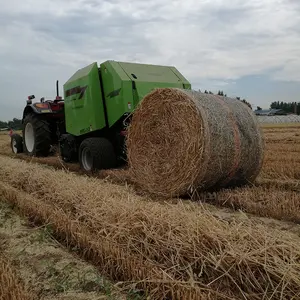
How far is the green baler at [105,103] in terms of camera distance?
23.1ft

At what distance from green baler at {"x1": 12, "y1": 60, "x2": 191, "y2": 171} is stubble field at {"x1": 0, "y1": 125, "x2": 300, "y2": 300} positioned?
2410mm

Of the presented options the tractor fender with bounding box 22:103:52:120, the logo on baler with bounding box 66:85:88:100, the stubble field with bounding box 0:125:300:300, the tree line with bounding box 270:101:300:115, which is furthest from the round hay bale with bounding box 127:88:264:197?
the tree line with bounding box 270:101:300:115

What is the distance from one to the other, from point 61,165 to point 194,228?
239 inches

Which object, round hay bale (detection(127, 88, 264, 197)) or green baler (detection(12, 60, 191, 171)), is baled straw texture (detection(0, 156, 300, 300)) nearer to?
round hay bale (detection(127, 88, 264, 197))

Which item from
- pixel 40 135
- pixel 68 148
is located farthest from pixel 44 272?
pixel 40 135

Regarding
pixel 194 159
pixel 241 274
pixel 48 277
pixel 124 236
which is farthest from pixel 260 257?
pixel 194 159

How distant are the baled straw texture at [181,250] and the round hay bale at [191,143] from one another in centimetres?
103

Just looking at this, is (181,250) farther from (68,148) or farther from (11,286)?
(68,148)

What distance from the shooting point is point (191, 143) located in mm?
5008

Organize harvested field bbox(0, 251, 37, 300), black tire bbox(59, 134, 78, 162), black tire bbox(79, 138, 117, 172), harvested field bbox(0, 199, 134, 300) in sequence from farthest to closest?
black tire bbox(59, 134, 78, 162)
black tire bbox(79, 138, 117, 172)
harvested field bbox(0, 199, 134, 300)
harvested field bbox(0, 251, 37, 300)

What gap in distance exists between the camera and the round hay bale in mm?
4965

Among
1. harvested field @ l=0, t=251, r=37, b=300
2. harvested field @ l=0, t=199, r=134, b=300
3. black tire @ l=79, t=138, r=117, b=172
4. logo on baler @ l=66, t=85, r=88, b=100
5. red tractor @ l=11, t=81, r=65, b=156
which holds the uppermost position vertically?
logo on baler @ l=66, t=85, r=88, b=100

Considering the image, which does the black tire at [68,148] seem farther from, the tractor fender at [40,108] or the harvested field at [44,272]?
the harvested field at [44,272]

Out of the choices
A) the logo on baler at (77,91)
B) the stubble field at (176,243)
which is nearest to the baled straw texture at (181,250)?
the stubble field at (176,243)
